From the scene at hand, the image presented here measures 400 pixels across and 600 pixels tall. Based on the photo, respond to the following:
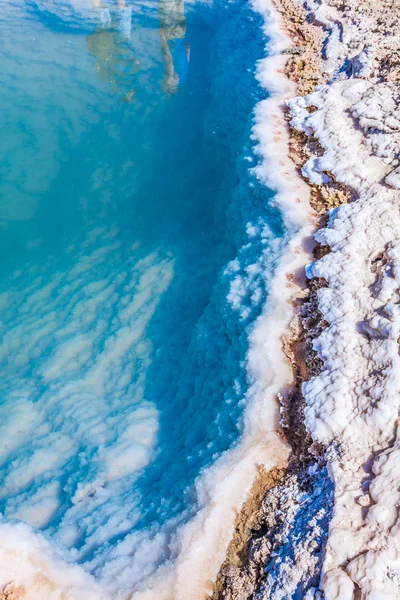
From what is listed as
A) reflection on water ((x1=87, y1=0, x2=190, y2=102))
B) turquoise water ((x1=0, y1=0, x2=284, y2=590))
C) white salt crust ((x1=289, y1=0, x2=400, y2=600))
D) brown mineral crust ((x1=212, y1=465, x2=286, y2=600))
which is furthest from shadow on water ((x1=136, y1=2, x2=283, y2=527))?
reflection on water ((x1=87, y1=0, x2=190, y2=102))

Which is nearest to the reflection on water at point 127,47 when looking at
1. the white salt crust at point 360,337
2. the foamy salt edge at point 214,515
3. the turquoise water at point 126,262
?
the turquoise water at point 126,262

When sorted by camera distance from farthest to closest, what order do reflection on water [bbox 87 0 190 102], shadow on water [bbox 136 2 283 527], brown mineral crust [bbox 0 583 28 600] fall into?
reflection on water [bbox 87 0 190 102]
shadow on water [bbox 136 2 283 527]
brown mineral crust [bbox 0 583 28 600]

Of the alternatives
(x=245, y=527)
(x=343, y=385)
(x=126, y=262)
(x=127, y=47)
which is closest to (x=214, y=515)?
(x=245, y=527)

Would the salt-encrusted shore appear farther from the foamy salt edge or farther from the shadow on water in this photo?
the shadow on water

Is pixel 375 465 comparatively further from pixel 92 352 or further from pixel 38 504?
pixel 92 352

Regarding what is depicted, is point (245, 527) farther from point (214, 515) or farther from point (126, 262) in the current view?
point (126, 262)
